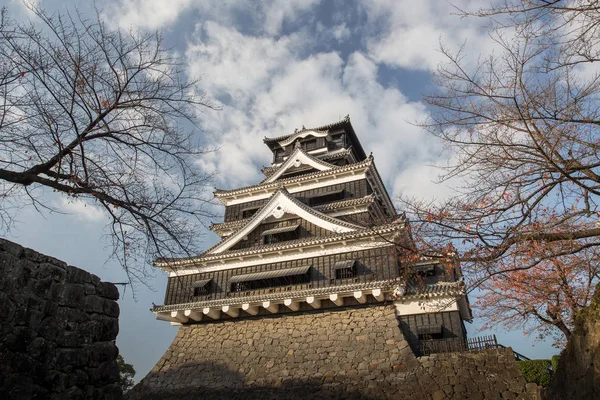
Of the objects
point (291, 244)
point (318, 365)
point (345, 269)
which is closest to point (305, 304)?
point (345, 269)

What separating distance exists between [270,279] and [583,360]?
10963 mm

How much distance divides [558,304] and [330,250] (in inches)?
301

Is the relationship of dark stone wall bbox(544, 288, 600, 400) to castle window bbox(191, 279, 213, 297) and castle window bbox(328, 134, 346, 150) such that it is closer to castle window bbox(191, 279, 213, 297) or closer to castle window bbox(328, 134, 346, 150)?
castle window bbox(191, 279, 213, 297)

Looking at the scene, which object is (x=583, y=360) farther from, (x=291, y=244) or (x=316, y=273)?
(x=291, y=244)

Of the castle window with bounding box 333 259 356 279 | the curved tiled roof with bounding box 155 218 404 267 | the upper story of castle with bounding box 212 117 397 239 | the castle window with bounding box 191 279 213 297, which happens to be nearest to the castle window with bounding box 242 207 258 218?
the upper story of castle with bounding box 212 117 397 239

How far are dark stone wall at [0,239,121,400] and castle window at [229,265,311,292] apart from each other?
32.0 ft

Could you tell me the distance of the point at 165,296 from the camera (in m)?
16.5

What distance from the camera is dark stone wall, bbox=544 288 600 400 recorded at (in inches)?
191

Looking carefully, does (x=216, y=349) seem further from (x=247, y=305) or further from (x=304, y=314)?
(x=304, y=314)

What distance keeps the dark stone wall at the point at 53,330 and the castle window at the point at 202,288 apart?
11.1m

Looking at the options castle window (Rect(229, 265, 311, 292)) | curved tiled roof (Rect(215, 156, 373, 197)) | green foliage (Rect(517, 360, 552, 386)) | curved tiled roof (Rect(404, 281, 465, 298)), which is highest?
curved tiled roof (Rect(215, 156, 373, 197))

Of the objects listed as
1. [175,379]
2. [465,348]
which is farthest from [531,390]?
[175,379]

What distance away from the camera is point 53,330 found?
4.21 metres

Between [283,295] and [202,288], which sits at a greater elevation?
[202,288]
